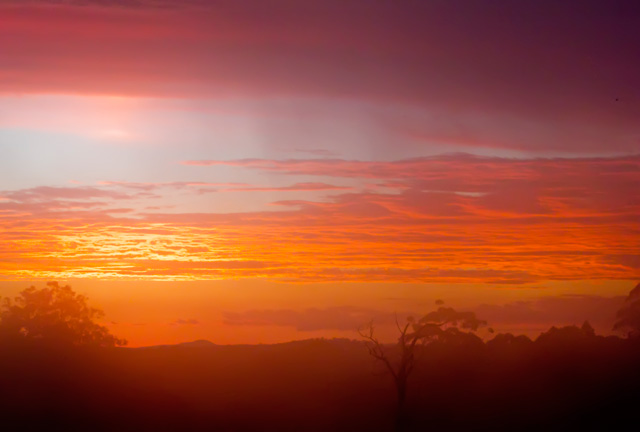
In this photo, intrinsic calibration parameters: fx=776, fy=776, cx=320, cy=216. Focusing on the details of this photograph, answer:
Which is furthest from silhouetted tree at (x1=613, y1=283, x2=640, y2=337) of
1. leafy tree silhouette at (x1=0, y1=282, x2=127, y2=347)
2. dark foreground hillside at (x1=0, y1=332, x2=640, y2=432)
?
leafy tree silhouette at (x1=0, y1=282, x2=127, y2=347)

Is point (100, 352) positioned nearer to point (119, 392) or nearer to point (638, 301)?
point (119, 392)

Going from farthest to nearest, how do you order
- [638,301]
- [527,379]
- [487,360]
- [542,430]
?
[638,301] → [487,360] → [527,379] → [542,430]

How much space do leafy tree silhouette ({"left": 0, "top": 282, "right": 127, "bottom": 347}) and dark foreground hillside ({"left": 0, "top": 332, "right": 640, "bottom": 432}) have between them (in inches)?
215

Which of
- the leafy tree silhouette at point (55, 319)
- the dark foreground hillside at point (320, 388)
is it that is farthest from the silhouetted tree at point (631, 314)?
the leafy tree silhouette at point (55, 319)

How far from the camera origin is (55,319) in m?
86.1

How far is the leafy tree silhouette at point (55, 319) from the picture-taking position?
277ft

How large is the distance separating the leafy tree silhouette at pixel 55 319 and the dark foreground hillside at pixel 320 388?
547 centimetres

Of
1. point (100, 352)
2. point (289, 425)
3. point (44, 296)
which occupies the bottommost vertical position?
point (289, 425)

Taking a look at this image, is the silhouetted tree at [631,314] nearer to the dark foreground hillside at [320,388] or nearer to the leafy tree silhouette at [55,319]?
the dark foreground hillside at [320,388]

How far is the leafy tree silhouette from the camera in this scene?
277 feet

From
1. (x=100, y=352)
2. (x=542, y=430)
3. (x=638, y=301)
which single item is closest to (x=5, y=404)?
(x=100, y=352)

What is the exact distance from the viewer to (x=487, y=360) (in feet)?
253

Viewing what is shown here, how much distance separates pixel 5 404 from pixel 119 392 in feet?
30.6

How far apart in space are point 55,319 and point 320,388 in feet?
110
